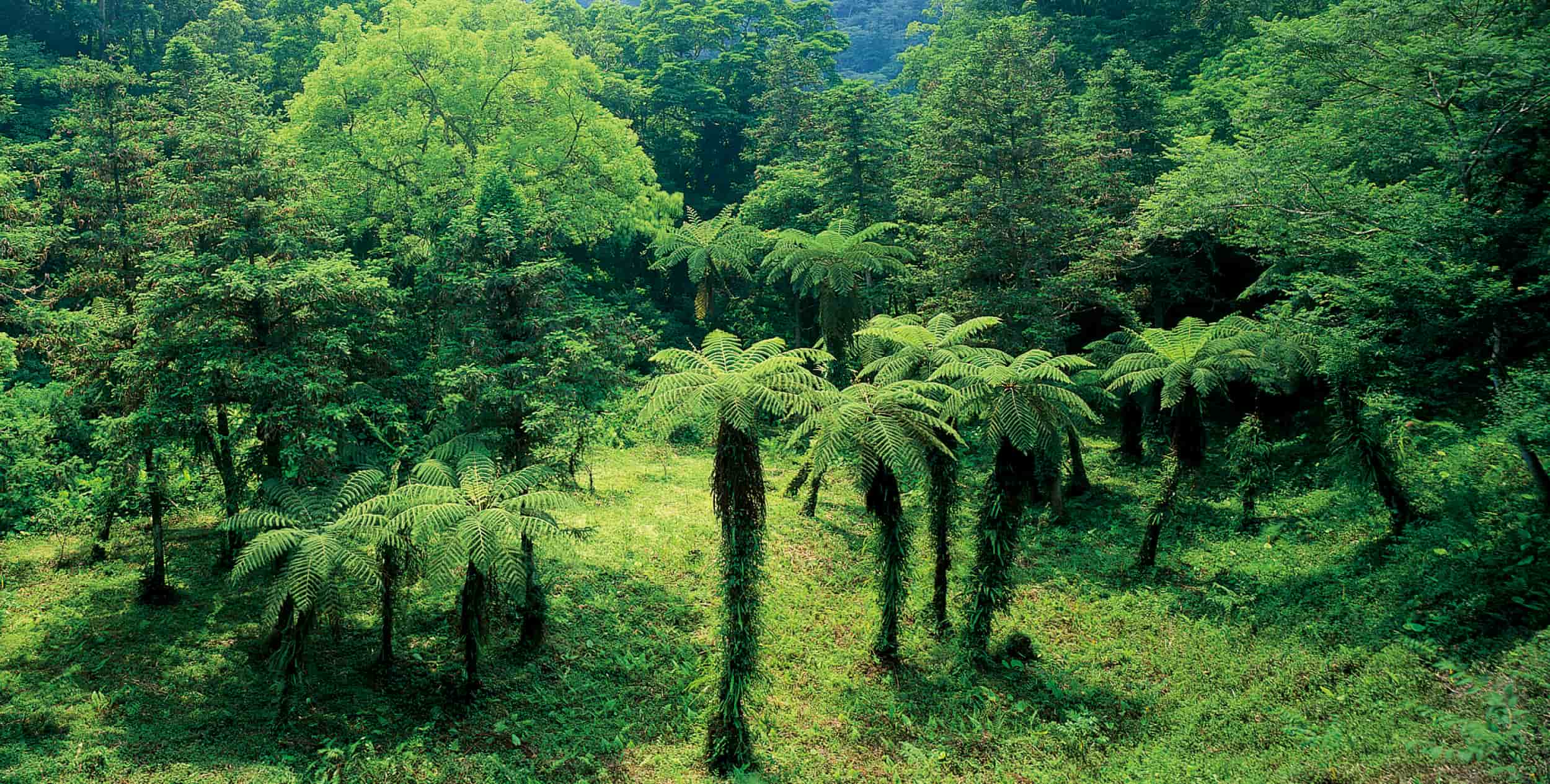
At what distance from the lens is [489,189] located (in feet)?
41.5

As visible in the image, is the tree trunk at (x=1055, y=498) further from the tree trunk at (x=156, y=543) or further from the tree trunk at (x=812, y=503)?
the tree trunk at (x=156, y=543)

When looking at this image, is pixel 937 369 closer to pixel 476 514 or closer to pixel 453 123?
pixel 476 514

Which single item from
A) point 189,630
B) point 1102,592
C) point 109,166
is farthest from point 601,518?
point 109,166

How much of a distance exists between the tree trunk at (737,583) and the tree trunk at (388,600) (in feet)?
15.0

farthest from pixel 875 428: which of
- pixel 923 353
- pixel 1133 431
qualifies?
pixel 1133 431

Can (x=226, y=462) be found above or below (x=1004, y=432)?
below

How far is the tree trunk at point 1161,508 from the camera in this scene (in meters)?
Answer: 12.6

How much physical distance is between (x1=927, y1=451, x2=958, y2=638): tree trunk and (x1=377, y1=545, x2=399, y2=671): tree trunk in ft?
24.8

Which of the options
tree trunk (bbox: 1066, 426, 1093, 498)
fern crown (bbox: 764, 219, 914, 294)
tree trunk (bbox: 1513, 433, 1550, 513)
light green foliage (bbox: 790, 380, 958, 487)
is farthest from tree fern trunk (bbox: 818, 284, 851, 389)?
tree trunk (bbox: 1513, 433, 1550, 513)

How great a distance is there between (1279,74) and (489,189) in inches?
722

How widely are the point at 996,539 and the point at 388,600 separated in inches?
340

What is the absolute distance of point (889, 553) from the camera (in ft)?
35.3

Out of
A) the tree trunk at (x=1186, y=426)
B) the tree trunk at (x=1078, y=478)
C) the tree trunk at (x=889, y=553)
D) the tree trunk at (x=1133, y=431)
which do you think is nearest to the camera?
the tree trunk at (x=889, y=553)

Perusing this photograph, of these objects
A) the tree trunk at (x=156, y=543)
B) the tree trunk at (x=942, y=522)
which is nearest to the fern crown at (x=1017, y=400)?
the tree trunk at (x=942, y=522)
